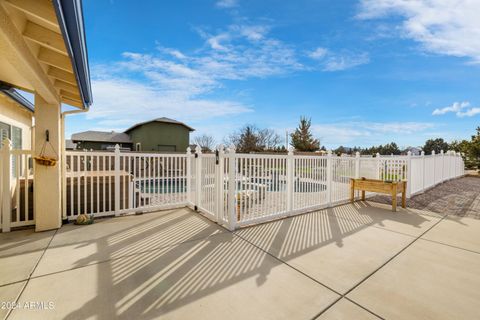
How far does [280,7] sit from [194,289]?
25.1 feet

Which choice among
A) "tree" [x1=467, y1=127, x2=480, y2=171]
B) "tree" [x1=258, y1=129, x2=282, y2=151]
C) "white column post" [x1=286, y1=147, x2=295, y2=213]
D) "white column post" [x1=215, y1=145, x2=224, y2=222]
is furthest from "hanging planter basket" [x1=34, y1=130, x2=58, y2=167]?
"tree" [x1=258, y1=129, x2=282, y2=151]

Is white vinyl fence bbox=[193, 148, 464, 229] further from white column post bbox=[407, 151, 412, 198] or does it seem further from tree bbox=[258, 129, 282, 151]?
tree bbox=[258, 129, 282, 151]

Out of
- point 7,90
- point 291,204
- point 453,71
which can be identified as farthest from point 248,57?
point 453,71

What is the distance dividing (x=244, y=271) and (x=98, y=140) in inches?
848

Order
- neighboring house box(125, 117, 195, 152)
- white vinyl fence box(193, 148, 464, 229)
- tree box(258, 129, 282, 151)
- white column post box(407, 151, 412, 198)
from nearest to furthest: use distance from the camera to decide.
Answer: white vinyl fence box(193, 148, 464, 229) < white column post box(407, 151, 412, 198) < neighboring house box(125, 117, 195, 152) < tree box(258, 129, 282, 151)

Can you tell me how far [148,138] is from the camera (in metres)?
19.1

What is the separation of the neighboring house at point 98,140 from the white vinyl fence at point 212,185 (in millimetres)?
16204

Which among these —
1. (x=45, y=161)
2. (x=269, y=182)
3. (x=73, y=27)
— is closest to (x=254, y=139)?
(x=269, y=182)

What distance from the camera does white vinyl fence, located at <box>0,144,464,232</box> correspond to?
3.88m

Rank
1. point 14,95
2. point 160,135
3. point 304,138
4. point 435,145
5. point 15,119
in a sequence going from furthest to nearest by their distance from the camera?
1. point 435,145
2. point 304,138
3. point 160,135
4. point 15,119
5. point 14,95

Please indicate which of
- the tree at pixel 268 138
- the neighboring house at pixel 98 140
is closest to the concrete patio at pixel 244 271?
the neighboring house at pixel 98 140

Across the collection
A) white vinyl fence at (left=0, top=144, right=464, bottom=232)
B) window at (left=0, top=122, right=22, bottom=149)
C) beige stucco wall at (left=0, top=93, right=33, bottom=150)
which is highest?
beige stucco wall at (left=0, top=93, right=33, bottom=150)

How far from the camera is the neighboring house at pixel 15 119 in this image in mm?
4152

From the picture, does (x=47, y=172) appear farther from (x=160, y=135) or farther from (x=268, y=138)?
(x=268, y=138)
